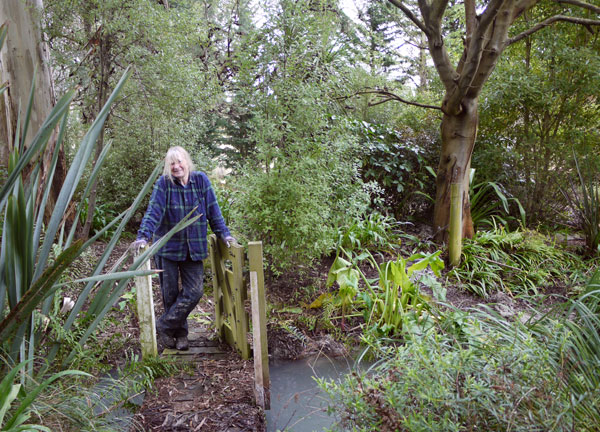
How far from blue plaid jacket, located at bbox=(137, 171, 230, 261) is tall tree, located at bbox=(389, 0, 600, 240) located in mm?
3566

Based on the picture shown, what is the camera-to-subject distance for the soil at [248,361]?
99.9 inches

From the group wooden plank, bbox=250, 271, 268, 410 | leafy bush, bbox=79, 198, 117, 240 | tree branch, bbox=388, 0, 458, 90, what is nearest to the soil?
wooden plank, bbox=250, 271, 268, 410

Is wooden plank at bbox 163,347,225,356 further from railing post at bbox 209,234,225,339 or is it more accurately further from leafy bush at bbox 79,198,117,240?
A: leafy bush at bbox 79,198,117,240

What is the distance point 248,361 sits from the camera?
327 centimetres

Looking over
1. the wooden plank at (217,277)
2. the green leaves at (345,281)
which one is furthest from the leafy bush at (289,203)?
the wooden plank at (217,277)

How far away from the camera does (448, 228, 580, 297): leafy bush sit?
5000 mm

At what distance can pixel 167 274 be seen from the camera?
3.44 m

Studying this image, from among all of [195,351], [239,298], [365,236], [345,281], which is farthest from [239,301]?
[365,236]

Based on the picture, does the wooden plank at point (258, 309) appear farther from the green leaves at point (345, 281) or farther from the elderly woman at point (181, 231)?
the green leaves at point (345, 281)

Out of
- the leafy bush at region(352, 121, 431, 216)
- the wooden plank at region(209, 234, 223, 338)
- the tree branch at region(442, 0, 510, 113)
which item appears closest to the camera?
the wooden plank at region(209, 234, 223, 338)

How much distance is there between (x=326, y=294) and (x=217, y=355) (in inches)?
53.5

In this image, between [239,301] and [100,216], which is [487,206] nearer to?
[239,301]

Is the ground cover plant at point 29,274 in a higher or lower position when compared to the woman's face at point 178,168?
lower

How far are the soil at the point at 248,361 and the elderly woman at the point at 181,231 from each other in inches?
16.7
